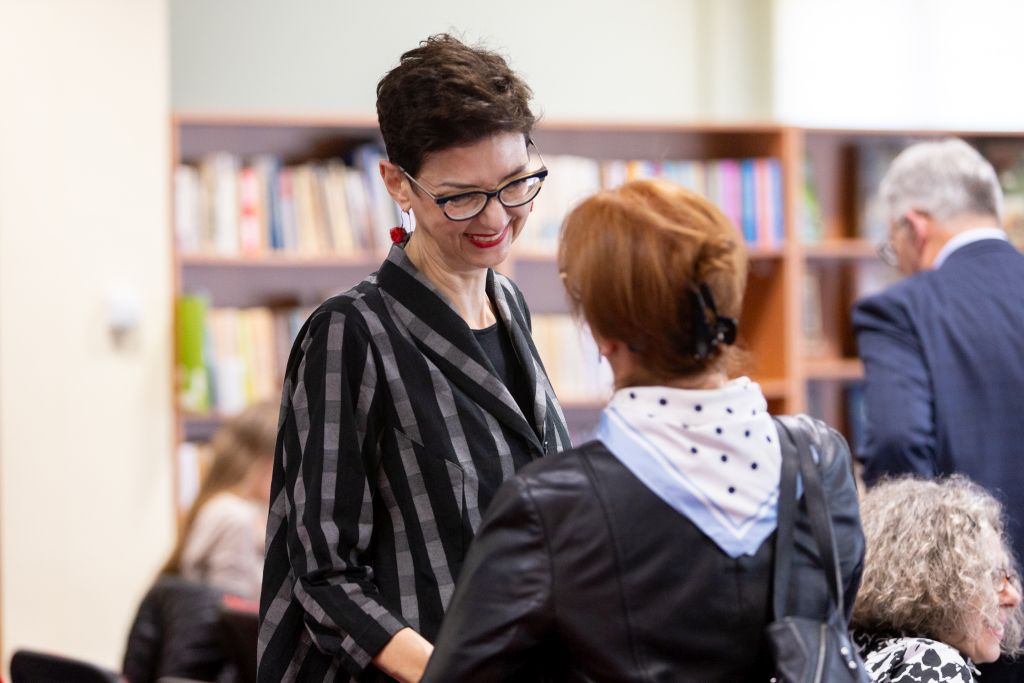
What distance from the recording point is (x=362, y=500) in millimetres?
1539

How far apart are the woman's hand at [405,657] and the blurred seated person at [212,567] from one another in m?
1.41

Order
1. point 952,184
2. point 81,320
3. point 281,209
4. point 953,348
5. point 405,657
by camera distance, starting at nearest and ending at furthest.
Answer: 1. point 405,657
2. point 953,348
3. point 952,184
4. point 81,320
5. point 281,209

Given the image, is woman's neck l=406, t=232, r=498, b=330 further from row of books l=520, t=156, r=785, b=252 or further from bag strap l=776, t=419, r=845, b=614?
row of books l=520, t=156, r=785, b=252

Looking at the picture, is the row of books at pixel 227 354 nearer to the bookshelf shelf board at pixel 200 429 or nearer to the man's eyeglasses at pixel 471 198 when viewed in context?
the bookshelf shelf board at pixel 200 429

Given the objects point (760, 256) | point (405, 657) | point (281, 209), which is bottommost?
point (405, 657)

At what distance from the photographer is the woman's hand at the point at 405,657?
147cm

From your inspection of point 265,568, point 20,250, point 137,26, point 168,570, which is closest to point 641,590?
point 265,568

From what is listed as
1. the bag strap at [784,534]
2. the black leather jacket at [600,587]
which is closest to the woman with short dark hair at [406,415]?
the black leather jacket at [600,587]

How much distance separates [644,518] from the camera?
1.25 m

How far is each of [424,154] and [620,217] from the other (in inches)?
16.5

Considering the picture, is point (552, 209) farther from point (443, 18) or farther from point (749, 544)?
point (749, 544)

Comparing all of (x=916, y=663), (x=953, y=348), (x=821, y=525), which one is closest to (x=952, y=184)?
(x=953, y=348)

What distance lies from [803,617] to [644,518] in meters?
0.19

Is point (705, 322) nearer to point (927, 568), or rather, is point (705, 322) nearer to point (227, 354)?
point (927, 568)
